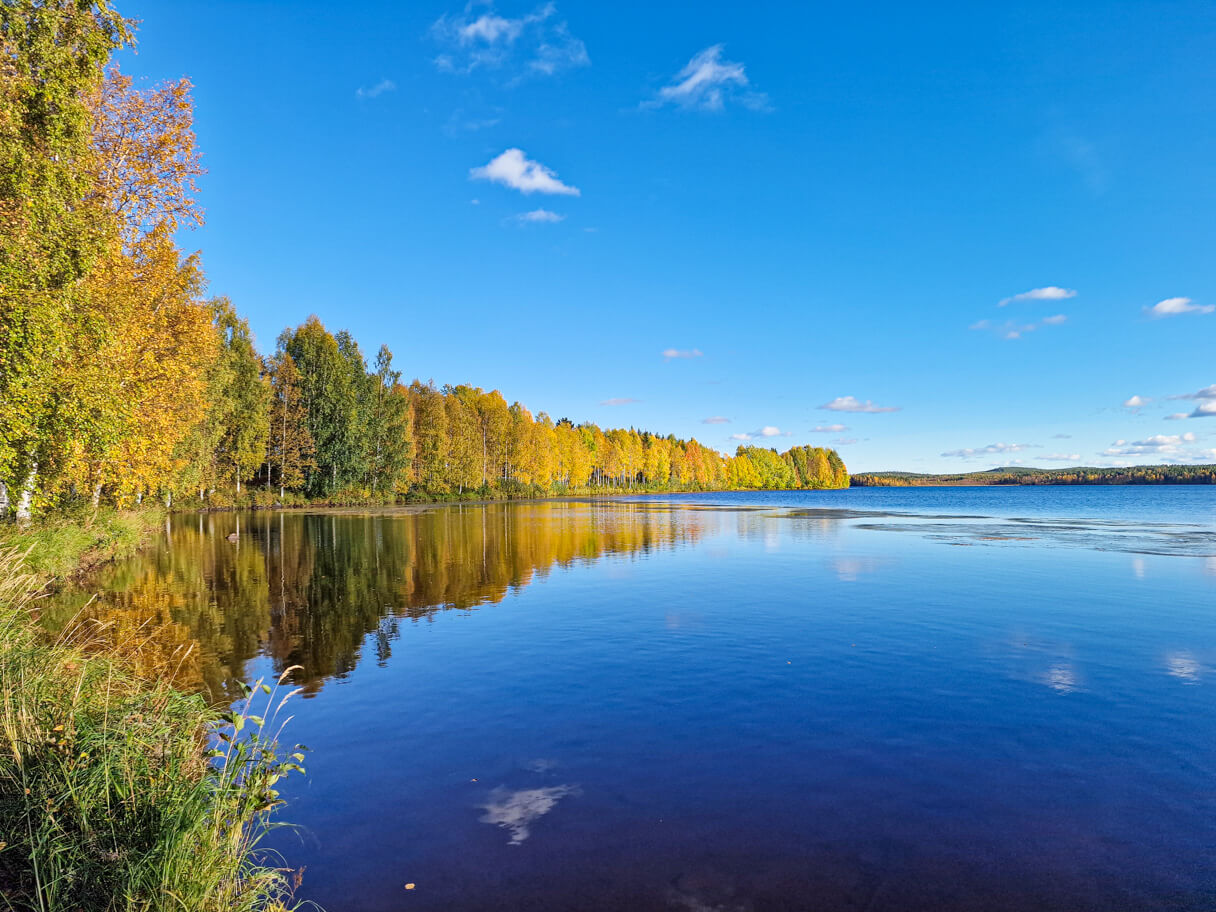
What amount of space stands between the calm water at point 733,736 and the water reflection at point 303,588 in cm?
19

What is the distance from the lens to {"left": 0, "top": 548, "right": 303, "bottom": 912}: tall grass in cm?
491

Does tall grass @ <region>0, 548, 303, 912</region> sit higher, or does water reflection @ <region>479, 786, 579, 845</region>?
tall grass @ <region>0, 548, 303, 912</region>

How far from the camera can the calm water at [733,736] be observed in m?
6.81

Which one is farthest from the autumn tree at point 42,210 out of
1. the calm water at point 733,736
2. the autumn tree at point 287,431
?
the autumn tree at point 287,431

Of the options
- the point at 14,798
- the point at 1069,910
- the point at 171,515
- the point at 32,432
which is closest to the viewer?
the point at 14,798

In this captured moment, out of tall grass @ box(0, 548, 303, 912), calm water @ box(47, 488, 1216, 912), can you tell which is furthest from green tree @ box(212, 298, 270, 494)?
tall grass @ box(0, 548, 303, 912)

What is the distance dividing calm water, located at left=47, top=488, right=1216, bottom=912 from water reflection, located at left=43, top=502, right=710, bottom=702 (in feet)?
0.63

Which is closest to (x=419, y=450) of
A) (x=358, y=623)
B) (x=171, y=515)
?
(x=171, y=515)

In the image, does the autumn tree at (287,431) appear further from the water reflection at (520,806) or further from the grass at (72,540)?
the water reflection at (520,806)

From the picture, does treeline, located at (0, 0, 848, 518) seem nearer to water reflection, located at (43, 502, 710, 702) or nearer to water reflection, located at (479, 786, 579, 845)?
water reflection, located at (43, 502, 710, 702)

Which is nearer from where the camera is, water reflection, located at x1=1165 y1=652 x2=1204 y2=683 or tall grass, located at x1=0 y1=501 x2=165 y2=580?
water reflection, located at x1=1165 y1=652 x2=1204 y2=683

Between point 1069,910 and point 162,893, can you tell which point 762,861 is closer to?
point 1069,910

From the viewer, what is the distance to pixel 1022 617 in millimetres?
19141

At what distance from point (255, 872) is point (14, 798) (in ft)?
7.09
